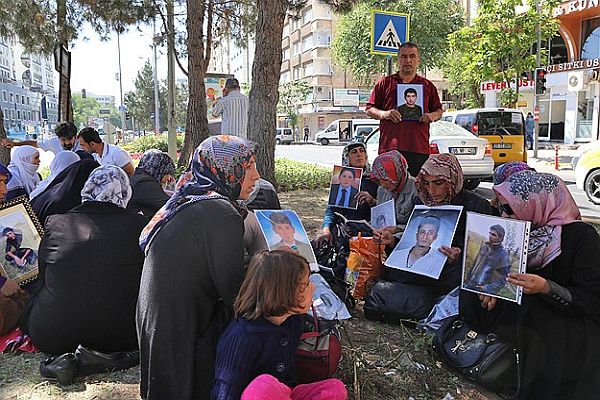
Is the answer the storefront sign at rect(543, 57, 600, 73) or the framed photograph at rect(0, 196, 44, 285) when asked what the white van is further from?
the framed photograph at rect(0, 196, 44, 285)

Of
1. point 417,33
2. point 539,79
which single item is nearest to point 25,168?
point 539,79

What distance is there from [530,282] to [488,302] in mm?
339

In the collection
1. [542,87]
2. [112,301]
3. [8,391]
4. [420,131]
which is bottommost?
[8,391]

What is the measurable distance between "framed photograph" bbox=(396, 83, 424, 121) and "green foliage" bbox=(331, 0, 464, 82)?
102 ft

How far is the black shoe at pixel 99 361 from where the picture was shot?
310 centimetres

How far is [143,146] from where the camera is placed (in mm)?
22375

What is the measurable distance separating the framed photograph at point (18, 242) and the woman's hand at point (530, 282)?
307 centimetres

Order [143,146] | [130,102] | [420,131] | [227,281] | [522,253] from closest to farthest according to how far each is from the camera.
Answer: [227,281]
[522,253]
[420,131]
[143,146]
[130,102]

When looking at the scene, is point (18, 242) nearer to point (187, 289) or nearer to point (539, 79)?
point (187, 289)

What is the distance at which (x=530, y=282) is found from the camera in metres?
2.52

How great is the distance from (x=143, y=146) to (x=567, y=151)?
18122 millimetres

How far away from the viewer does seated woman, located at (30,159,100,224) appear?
4.14 m

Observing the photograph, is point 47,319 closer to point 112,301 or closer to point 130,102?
point 112,301

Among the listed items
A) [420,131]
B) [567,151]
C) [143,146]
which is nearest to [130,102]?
[143,146]
